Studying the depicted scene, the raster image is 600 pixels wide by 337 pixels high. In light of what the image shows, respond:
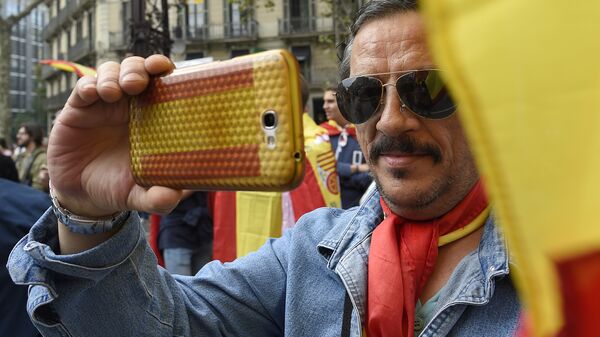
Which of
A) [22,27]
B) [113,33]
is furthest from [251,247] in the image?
[22,27]

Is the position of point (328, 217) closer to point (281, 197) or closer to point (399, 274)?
point (399, 274)

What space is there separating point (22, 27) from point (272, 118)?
67.0 metres

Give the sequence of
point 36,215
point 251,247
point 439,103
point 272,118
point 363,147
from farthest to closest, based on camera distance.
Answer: point 251,247
point 36,215
point 363,147
point 439,103
point 272,118

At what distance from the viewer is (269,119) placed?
83 cm

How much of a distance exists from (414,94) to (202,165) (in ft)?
1.87

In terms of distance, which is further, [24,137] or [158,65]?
[24,137]

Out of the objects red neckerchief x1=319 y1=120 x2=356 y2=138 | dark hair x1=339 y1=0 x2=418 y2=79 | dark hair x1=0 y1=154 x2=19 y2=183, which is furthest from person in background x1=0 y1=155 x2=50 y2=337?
red neckerchief x1=319 y1=120 x2=356 y2=138

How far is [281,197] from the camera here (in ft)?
13.2

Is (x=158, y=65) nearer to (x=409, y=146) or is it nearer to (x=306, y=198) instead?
(x=409, y=146)

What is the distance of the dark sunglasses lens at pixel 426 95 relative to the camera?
124cm

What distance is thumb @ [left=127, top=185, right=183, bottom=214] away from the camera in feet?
3.23

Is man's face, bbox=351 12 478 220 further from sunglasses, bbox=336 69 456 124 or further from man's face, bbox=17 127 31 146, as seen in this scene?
man's face, bbox=17 127 31 146

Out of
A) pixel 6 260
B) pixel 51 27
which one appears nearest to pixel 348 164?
pixel 6 260

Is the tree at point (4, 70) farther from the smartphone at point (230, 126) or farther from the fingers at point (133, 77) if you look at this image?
the smartphone at point (230, 126)
